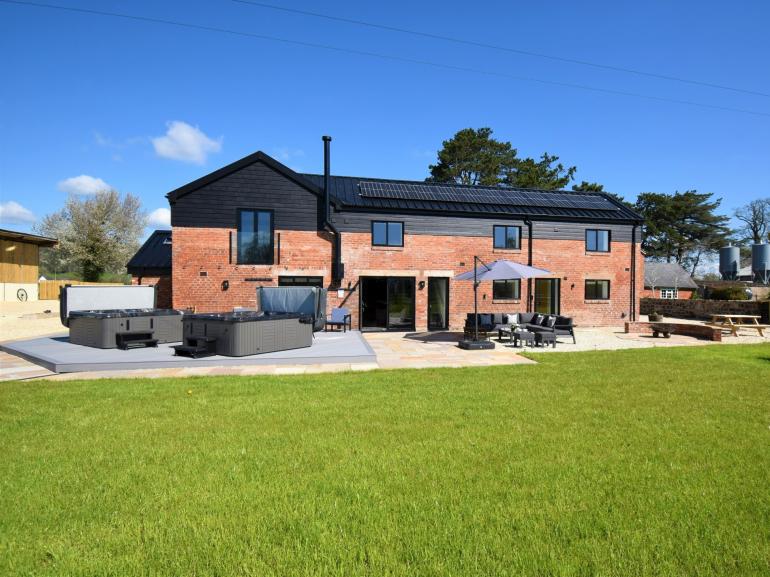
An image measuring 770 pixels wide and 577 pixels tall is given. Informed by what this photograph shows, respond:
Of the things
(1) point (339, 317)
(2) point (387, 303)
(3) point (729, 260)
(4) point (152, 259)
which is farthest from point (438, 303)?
(3) point (729, 260)

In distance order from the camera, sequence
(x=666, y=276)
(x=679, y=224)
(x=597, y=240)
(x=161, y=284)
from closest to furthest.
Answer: (x=161, y=284) → (x=597, y=240) → (x=666, y=276) → (x=679, y=224)

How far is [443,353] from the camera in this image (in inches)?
441

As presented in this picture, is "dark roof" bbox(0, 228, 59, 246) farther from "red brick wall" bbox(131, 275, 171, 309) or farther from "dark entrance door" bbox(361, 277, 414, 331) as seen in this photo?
"dark entrance door" bbox(361, 277, 414, 331)

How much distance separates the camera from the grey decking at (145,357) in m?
8.66

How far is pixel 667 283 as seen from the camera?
39.9 meters

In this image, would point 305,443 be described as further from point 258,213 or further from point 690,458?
point 258,213

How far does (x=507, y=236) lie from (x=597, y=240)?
4.78 m

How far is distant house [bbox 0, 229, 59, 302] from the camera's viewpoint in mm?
30547

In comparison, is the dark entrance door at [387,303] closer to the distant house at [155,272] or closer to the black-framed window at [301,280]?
the black-framed window at [301,280]

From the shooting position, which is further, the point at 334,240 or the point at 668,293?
the point at 668,293

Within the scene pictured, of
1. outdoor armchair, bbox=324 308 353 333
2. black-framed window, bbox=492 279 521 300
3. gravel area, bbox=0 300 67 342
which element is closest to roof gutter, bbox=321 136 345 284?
outdoor armchair, bbox=324 308 353 333

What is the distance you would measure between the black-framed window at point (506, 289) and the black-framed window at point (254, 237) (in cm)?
959

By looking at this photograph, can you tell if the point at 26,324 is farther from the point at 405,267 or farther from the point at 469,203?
the point at 469,203

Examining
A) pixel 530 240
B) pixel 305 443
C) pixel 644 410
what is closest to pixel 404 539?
pixel 305 443
